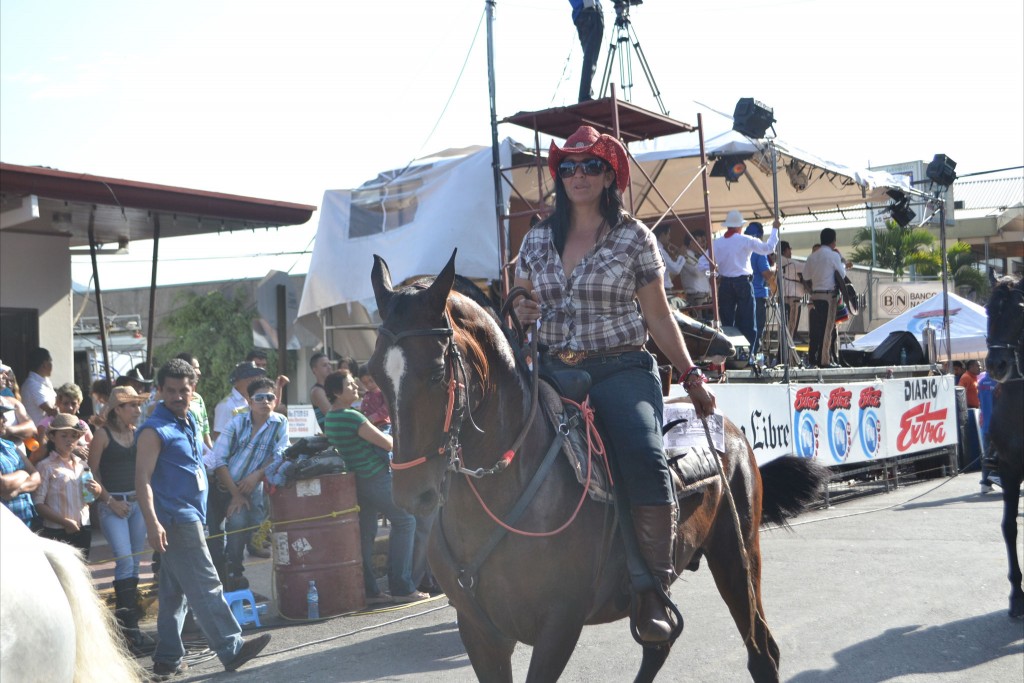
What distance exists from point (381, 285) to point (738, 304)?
11128 mm

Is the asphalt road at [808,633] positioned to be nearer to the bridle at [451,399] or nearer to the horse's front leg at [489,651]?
the horse's front leg at [489,651]

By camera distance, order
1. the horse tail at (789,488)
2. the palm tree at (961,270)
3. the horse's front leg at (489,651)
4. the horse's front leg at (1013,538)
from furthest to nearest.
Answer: the palm tree at (961,270)
the horse's front leg at (1013,538)
the horse tail at (789,488)
the horse's front leg at (489,651)

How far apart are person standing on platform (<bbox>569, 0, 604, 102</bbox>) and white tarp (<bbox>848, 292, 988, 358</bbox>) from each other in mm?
12233

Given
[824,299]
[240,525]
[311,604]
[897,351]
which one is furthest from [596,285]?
[897,351]

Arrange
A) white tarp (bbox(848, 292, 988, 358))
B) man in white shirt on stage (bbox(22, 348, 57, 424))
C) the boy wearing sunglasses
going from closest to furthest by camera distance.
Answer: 1. the boy wearing sunglasses
2. man in white shirt on stage (bbox(22, 348, 57, 424))
3. white tarp (bbox(848, 292, 988, 358))

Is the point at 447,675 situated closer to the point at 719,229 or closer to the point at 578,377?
the point at 578,377

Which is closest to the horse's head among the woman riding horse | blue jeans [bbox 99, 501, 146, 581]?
the woman riding horse

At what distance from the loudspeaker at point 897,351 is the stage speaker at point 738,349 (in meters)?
5.73

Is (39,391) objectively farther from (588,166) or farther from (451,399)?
(451,399)

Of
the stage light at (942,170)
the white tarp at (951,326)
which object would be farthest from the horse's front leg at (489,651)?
the white tarp at (951,326)

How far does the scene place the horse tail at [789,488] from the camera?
A: 6.03 meters

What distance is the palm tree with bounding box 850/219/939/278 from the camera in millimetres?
38781

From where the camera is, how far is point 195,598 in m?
6.58

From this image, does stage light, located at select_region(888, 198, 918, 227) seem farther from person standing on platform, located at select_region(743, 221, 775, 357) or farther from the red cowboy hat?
the red cowboy hat
